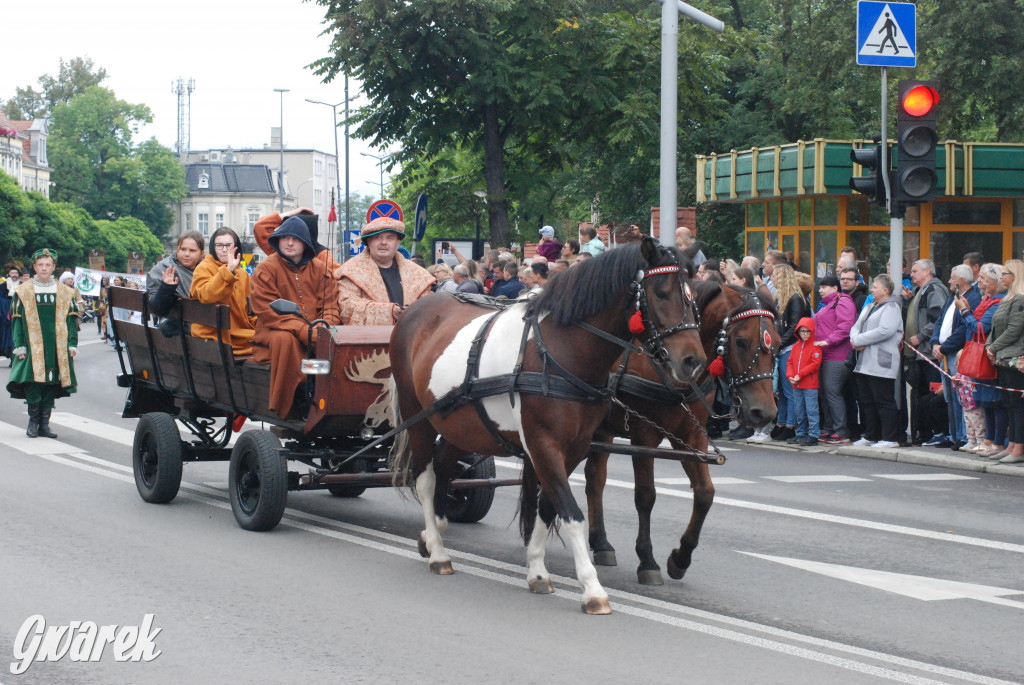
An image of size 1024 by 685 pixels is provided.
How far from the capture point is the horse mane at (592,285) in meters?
6.48

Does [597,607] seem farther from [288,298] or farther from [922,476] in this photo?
[922,476]

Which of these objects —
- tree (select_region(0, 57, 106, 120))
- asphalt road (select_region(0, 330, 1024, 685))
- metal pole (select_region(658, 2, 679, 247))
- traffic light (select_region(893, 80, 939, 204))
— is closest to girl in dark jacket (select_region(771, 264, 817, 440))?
traffic light (select_region(893, 80, 939, 204))

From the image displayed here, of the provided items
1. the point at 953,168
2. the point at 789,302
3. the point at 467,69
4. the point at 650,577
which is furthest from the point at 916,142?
the point at 467,69

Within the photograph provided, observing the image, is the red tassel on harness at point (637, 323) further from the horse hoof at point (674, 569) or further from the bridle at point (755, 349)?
the horse hoof at point (674, 569)

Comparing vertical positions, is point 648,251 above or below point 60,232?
below

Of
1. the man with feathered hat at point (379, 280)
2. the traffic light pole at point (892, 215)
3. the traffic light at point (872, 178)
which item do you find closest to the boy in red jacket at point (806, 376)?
the traffic light pole at point (892, 215)

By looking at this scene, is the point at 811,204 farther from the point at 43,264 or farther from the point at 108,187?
the point at 108,187

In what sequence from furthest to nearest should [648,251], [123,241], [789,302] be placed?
[123,241] < [789,302] < [648,251]

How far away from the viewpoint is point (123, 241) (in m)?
102

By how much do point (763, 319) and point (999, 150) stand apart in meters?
20.1

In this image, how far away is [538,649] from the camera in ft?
19.0

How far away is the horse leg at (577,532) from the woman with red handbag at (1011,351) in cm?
744

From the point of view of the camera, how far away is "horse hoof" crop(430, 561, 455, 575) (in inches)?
293

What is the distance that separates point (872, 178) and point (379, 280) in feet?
21.6
